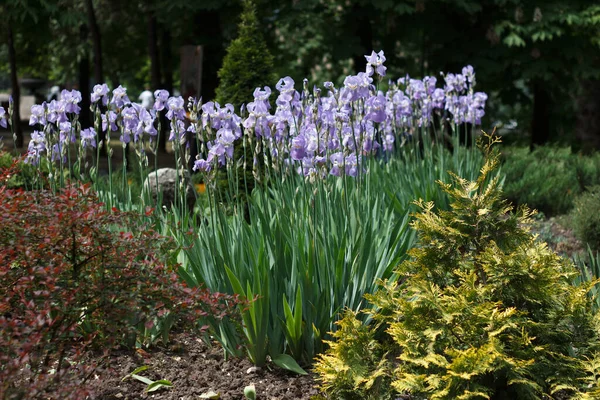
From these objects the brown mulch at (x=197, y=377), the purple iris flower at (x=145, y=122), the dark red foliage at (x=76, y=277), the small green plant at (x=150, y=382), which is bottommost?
the brown mulch at (x=197, y=377)

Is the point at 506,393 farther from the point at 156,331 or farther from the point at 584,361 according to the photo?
the point at 156,331

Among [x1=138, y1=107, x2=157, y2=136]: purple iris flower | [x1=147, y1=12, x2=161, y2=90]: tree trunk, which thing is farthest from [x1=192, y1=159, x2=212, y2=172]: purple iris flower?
[x1=147, y1=12, x2=161, y2=90]: tree trunk

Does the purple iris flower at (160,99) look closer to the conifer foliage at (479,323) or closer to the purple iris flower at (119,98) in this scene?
the purple iris flower at (119,98)

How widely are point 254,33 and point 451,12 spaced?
6.56 meters

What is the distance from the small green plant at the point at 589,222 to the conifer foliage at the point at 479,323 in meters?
3.63

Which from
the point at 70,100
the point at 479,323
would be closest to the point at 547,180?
the point at 70,100

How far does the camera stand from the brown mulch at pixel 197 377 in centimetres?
349

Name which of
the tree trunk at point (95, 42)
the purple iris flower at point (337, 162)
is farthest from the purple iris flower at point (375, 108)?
the tree trunk at point (95, 42)

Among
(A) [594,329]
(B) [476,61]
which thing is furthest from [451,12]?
(A) [594,329]

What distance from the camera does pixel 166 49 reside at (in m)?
18.2

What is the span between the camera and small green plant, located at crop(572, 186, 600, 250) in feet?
22.1

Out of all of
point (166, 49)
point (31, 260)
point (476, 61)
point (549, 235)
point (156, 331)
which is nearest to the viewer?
point (31, 260)

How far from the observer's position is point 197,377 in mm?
3635

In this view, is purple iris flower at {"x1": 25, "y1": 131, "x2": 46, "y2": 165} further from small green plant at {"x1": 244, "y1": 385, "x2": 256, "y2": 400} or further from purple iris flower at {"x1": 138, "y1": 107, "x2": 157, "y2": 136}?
small green plant at {"x1": 244, "y1": 385, "x2": 256, "y2": 400}
